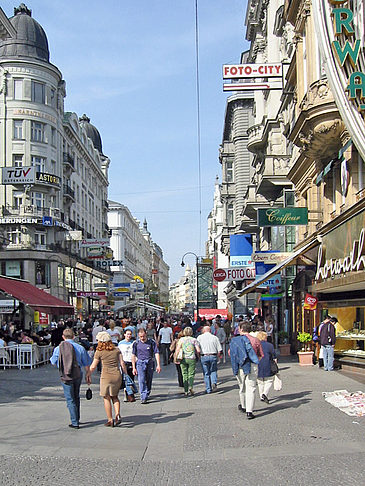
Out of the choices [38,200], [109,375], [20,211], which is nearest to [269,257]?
[109,375]

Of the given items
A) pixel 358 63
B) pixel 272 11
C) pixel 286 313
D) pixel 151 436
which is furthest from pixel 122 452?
pixel 272 11

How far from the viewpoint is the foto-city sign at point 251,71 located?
64.0 ft

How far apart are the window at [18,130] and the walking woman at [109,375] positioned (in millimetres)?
41895

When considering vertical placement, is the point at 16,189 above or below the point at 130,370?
above

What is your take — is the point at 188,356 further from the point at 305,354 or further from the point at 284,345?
the point at 284,345

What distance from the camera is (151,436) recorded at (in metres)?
9.05

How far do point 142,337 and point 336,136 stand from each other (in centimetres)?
871

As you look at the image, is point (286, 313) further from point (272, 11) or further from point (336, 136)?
point (272, 11)

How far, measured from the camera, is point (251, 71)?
2075 centimetres

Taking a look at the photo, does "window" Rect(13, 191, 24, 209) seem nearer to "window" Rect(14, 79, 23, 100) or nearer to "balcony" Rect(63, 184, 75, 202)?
"balcony" Rect(63, 184, 75, 202)

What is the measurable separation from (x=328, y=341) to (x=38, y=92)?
131ft

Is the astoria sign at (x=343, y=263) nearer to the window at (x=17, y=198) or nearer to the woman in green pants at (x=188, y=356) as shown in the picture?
the woman in green pants at (x=188, y=356)

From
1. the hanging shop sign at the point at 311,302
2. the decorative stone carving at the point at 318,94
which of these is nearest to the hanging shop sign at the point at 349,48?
the decorative stone carving at the point at 318,94

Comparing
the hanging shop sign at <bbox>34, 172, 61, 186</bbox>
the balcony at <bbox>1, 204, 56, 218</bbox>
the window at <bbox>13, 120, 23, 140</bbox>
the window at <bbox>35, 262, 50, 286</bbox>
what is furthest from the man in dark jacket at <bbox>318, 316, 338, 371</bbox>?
the window at <bbox>13, 120, 23, 140</bbox>
